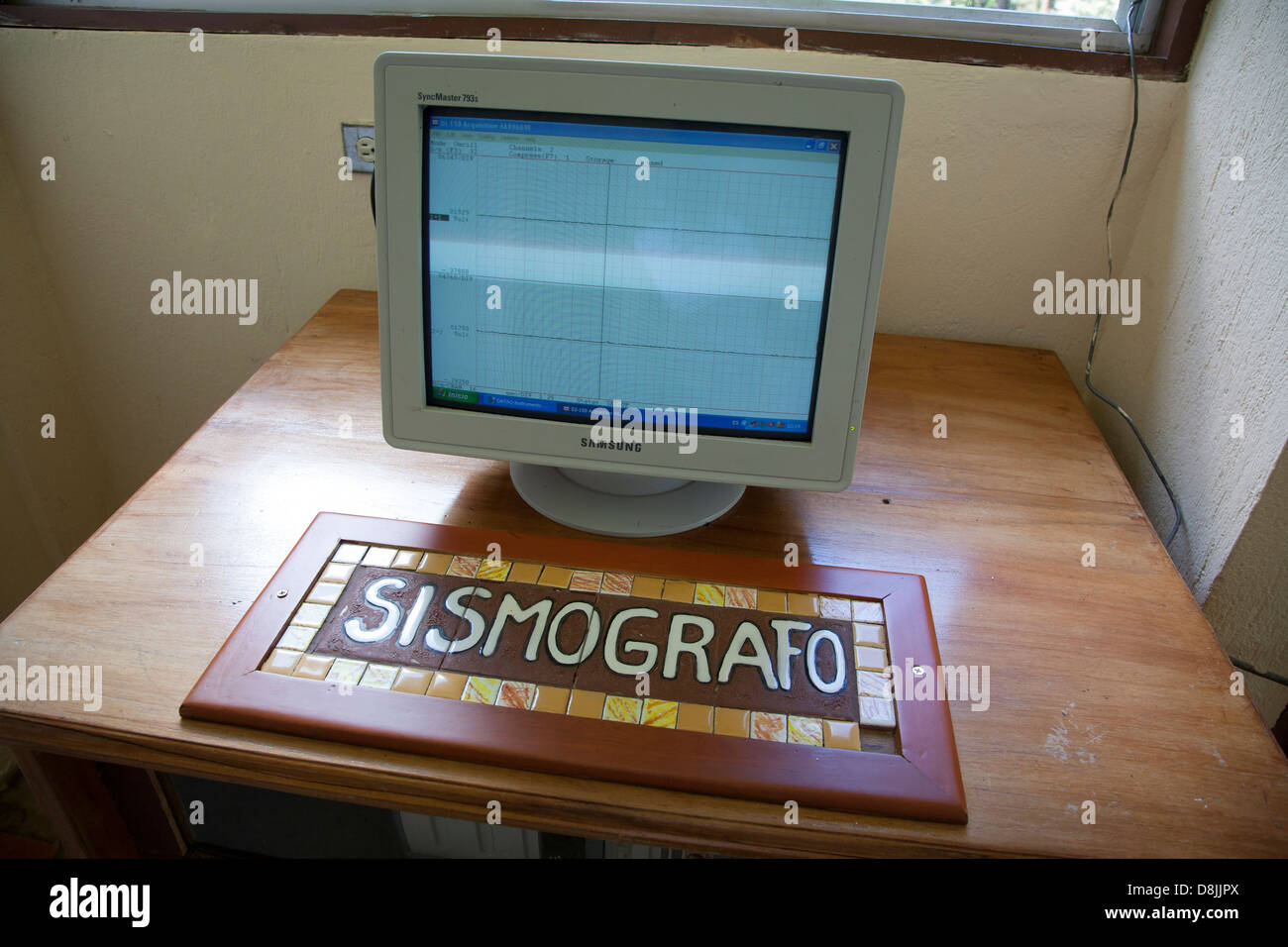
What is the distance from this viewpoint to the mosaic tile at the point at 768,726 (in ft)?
2.12

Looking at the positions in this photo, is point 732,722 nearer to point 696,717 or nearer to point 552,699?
point 696,717

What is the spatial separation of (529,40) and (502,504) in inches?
26.1

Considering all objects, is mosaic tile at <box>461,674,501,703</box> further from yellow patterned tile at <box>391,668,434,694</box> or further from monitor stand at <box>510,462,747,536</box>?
monitor stand at <box>510,462,747,536</box>

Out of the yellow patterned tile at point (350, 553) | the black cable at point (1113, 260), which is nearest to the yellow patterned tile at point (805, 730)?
the yellow patterned tile at point (350, 553)

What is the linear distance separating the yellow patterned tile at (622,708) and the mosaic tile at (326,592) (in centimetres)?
27

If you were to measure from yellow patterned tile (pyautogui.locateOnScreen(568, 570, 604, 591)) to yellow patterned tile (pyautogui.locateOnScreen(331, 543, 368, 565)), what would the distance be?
203 mm

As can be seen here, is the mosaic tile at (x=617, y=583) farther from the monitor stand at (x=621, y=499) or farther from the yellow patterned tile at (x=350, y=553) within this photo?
the yellow patterned tile at (x=350, y=553)

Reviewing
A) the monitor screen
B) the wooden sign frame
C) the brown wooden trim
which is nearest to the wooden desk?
the wooden sign frame

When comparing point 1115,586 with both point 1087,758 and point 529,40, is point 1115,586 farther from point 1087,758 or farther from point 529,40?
point 529,40

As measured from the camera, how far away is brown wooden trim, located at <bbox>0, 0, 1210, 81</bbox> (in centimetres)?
105

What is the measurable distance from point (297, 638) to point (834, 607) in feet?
1.54

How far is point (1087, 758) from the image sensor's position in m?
0.64

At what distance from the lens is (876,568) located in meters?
0.82
